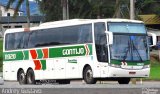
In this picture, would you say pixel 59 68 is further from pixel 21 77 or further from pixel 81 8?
pixel 81 8

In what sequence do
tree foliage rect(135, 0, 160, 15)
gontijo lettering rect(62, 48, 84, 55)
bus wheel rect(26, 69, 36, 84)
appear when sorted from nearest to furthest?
1. gontijo lettering rect(62, 48, 84, 55)
2. bus wheel rect(26, 69, 36, 84)
3. tree foliage rect(135, 0, 160, 15)

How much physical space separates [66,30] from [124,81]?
12.7 ft

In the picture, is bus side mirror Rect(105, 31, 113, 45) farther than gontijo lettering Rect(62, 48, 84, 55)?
No

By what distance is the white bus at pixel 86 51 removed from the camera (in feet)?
91.1

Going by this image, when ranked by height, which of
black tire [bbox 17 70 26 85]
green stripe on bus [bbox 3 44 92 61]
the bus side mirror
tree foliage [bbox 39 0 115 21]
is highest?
tree foliage [bbox 39 0 115 21]

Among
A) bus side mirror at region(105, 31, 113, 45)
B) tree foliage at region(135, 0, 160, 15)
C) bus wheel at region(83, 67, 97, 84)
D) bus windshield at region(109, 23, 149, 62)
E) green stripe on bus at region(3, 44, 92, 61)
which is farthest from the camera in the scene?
tree foliage at region(135, 0, 160, 15)

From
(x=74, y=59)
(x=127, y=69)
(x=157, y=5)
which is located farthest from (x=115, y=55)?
(x=157, y=5)

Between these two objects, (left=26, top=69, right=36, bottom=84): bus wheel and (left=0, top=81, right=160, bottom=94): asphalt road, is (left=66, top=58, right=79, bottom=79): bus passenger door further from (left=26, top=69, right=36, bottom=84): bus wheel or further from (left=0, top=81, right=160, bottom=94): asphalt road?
(left=0, top=81, right=160, bottom=94): asphalt road

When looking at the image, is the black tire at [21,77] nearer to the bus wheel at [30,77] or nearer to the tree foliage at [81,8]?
the bus wheel at [30,77]

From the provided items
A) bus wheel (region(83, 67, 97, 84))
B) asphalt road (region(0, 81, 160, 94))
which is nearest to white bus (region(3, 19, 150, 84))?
bus wheel (region(83, 67, 97, 84))

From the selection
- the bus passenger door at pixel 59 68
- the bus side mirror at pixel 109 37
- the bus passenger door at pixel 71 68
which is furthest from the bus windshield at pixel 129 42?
the bus passenger door at pixel 59 68

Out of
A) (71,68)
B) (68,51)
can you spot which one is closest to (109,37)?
(68,51)

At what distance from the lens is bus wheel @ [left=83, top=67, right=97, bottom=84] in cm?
2821

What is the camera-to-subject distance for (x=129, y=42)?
27.9 m
